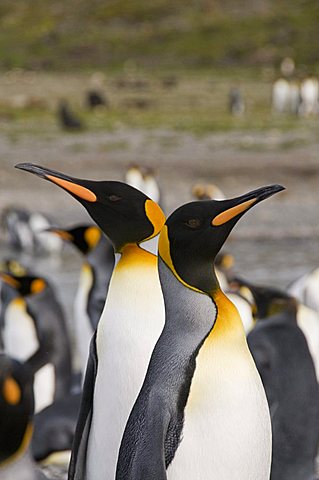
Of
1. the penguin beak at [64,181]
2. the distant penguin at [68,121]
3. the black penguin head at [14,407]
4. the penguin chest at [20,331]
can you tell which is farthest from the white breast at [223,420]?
the distant penguin at [68,121]

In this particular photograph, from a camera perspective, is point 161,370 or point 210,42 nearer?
point 161,370

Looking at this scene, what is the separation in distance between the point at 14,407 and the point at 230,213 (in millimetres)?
953

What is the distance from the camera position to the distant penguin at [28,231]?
1459 cm

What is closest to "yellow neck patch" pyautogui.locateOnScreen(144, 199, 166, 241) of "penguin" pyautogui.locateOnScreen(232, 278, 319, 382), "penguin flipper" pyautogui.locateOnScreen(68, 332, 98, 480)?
"penguin flipper" pyautogui.locateOnScreen(68, 332, 98, 480)

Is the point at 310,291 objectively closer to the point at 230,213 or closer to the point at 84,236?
the point at 84,236

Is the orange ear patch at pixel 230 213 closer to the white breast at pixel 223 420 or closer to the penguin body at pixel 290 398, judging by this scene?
the white breast at pixel 223 420

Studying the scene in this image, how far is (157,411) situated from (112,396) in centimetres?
44

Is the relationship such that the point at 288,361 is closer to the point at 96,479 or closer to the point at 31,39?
the point at 96,479

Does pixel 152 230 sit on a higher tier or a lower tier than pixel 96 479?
higher

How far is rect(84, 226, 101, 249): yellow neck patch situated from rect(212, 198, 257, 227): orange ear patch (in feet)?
11.3

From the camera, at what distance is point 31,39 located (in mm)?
56656

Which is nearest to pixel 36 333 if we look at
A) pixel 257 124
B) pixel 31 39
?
pixel 257 124

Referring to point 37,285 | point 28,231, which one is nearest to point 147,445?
point 37,285

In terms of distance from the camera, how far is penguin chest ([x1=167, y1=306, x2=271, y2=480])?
9.22 feet
